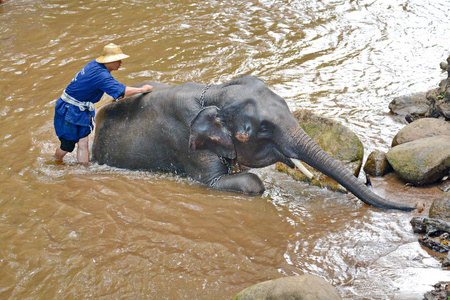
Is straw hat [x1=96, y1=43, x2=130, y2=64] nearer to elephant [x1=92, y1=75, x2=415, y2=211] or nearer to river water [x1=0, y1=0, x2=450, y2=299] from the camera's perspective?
elephant [x1=92, y1=75, x2=415, y2=211]

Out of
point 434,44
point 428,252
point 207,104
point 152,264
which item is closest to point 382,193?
point 428,252

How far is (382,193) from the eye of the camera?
6273 mm

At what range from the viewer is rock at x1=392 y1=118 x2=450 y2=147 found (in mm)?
7047

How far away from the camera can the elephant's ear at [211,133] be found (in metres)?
6.58

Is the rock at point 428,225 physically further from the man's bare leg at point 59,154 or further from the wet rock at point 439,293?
the man's bare leg at point 59,154

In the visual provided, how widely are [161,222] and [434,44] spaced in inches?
331

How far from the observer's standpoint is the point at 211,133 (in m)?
6.63

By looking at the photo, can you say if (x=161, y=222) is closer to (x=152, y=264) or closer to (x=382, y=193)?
(x=152, y=264)

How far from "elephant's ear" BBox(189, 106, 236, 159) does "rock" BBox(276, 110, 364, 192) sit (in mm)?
945

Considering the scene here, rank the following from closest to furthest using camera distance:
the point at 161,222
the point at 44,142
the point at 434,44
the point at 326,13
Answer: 1. the point at 161,222
2. the point at 44,142
3. the point at 434,44
4. the point at 326,13

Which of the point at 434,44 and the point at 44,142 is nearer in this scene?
the point at 44,142

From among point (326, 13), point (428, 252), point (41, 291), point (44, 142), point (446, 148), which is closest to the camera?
point (41, 291)

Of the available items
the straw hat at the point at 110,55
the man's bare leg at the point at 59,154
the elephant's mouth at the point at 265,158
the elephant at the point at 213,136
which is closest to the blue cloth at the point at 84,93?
the straw hat at the point at 110,55

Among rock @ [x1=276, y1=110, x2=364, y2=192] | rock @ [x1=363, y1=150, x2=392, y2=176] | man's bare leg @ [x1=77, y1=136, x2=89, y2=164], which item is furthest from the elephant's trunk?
man's bare leg @ [x1=77, y1=136, x2=89, y2=164]
